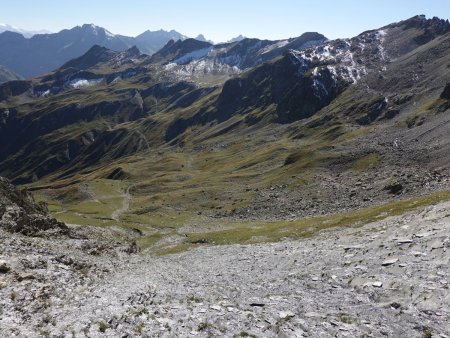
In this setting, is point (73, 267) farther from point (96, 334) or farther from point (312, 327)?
point (312, 327)

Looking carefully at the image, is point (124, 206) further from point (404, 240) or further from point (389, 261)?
point (389, 261)

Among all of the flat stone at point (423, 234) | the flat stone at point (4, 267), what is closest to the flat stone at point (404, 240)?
the flat stone at point (423, 234)

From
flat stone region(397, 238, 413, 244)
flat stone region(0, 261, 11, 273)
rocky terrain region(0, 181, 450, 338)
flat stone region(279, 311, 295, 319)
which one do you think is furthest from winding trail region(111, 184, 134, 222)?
flat stone region(279, 311, 295, 319)

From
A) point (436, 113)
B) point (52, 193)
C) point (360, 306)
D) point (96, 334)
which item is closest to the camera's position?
point (96, 334)

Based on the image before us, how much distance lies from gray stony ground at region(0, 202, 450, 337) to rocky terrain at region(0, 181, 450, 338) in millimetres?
70

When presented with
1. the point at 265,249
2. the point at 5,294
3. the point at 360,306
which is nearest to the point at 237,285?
the point at 360,306

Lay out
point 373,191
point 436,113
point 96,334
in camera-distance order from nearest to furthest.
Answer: point 96,334
point 373,191
point 436,113

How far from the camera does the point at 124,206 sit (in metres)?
139

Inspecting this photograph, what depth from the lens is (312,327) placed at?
22062mm

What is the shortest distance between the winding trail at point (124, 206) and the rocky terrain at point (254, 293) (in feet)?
245

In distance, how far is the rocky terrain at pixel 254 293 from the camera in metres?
22.0

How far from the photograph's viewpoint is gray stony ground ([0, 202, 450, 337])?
72.3 ft

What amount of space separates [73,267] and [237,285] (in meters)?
14.0

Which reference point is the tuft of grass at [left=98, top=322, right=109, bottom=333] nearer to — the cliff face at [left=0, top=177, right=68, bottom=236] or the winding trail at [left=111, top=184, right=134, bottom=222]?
the cliff face at [left=0, top=177, right=68, bottom=236]
